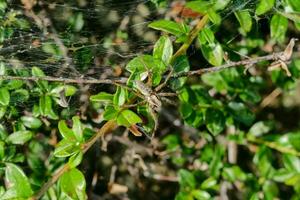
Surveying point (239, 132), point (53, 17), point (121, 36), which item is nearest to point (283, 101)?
point (239, 132)

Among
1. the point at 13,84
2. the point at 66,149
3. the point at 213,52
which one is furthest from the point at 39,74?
the point at 213,52

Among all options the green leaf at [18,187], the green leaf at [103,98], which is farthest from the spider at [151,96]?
the green leaf at [18,187]

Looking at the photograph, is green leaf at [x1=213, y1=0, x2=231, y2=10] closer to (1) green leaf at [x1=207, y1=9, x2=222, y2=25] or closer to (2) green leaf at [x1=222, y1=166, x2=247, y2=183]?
(1) green leaf at [x1=207, y1=9, x2=222, y2=25]

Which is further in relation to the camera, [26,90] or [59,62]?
[59,62]

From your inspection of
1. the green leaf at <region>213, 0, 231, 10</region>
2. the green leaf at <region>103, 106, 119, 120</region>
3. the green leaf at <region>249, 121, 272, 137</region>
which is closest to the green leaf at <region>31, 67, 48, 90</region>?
the green leaf at <region>103, 106, 119, 120</region>

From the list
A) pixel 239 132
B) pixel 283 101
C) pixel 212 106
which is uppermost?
pixel 212 106

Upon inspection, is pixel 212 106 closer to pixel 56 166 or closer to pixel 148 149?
pixel 148 149
